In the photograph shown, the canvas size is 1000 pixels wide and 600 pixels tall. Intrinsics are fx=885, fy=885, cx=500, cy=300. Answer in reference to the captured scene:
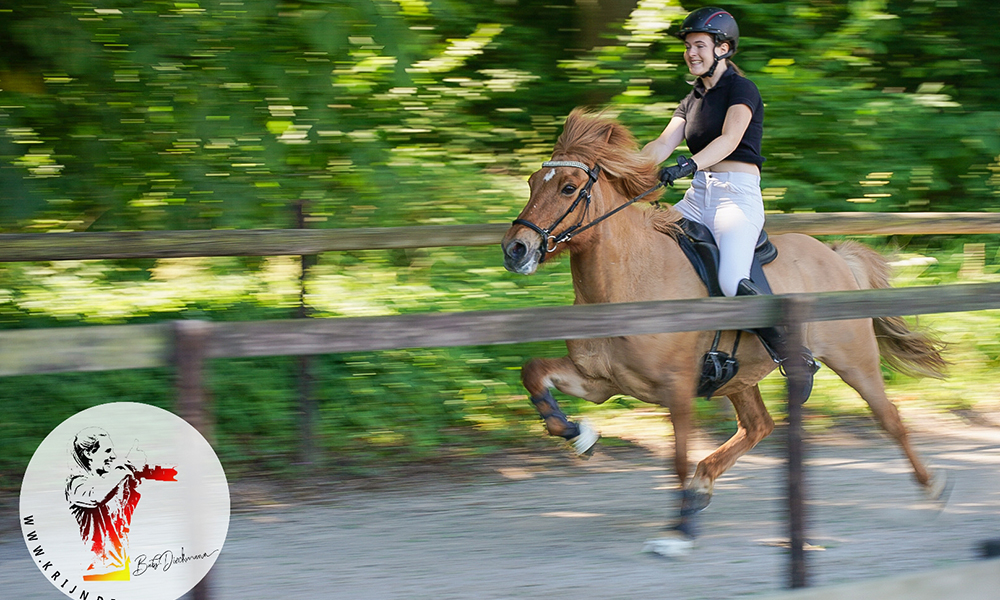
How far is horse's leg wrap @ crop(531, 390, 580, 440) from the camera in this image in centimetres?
435

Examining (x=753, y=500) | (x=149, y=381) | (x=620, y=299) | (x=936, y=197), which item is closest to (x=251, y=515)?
(x=149, y=381)

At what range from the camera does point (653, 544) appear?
430 cm

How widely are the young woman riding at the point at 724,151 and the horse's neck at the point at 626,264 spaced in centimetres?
27

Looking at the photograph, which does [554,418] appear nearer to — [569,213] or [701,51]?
[569,213]

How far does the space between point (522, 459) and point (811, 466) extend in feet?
6.42

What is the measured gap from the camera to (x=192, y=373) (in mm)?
2586

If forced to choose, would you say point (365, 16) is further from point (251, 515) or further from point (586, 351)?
point (251, 515)

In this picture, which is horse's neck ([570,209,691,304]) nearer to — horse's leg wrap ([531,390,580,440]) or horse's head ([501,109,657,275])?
horse's head ([501,109,657,275])

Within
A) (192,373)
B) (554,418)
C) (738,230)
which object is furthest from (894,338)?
(192,373)

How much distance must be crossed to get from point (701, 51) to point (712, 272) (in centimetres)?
114

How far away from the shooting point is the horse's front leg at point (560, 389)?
4363 mm

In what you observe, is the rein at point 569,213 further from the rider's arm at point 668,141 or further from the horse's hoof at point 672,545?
the horse's hoof at point 672,545

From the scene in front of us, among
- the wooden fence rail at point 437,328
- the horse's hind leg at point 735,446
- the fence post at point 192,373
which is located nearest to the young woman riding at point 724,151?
the horse's hind leg at point 735,446

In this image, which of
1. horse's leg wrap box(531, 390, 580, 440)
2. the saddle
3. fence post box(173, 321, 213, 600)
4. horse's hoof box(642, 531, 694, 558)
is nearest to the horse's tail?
the saddle
